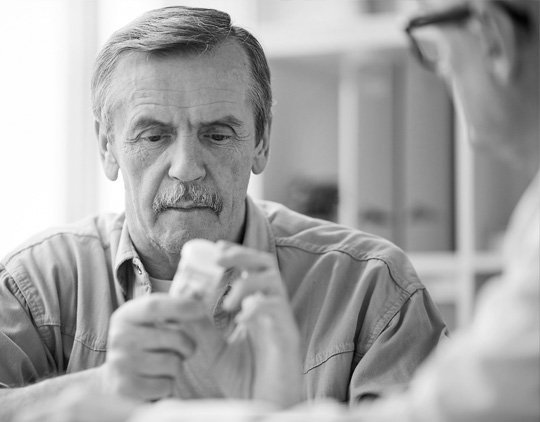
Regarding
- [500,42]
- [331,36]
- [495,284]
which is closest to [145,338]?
[495,284]

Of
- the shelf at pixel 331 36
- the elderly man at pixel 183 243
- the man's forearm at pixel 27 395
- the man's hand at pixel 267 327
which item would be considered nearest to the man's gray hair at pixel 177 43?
the elderly man at pixel 183 243

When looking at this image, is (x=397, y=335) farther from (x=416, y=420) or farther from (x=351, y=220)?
(x=351, y=220)

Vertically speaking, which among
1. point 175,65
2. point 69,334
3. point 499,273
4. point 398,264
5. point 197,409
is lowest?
point 499,273

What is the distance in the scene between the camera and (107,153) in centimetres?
189

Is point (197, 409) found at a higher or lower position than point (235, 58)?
lower

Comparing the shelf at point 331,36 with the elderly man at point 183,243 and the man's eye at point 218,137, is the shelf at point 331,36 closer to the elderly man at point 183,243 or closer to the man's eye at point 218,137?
the elderly man at point 183,243

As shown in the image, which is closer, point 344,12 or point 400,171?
point 400,171

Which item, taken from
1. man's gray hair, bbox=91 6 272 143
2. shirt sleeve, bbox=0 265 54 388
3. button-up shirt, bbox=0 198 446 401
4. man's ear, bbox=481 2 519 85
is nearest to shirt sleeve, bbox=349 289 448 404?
button-up shirt, bbox=0 198 446 401

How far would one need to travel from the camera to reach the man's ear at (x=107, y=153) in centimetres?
187

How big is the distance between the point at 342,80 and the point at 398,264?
1257mm

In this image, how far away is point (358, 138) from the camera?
2.75 meters

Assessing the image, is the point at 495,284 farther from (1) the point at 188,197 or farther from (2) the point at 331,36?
(2) the point at 331,36

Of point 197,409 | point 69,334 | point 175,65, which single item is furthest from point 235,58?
point 197,409

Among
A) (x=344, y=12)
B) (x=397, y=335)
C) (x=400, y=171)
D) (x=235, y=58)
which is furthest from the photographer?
(x=344, y=12)
